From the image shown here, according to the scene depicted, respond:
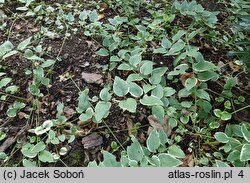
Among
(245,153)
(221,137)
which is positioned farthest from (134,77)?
(245,153)

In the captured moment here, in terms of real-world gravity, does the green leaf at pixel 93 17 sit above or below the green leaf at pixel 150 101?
above

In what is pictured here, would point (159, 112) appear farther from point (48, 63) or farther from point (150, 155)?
point (48, 63)

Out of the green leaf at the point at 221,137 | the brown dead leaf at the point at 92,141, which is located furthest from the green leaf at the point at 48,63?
the green leaf at the point at 221,137

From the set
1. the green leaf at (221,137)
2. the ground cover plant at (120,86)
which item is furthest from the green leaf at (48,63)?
the green leaf at (221,137)

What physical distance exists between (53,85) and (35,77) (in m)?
0.09

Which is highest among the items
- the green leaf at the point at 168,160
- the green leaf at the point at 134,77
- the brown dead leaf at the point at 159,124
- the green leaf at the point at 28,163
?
the green leaf at the point at 134,77

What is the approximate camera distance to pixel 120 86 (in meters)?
1.46

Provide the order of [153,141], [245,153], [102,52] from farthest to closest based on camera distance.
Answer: [102,52], [153,141], [245,153]

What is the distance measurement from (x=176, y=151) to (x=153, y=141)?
0.10 meters

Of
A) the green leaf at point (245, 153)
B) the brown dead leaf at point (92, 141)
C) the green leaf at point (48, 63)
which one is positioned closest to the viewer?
the green leaf at point (245, 153)

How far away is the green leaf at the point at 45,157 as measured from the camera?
1.36 m

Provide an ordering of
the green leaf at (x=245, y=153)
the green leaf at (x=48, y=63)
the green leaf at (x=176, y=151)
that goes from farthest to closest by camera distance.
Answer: the green leaf at (x=48, y=63), the green leaf at (x=176, y=151), the green leaf at (x=245, y=153)

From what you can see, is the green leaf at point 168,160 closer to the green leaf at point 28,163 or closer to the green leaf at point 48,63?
the green leaf at point 28,163

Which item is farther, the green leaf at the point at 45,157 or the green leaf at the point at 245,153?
the green leaf at the point at 45,157
